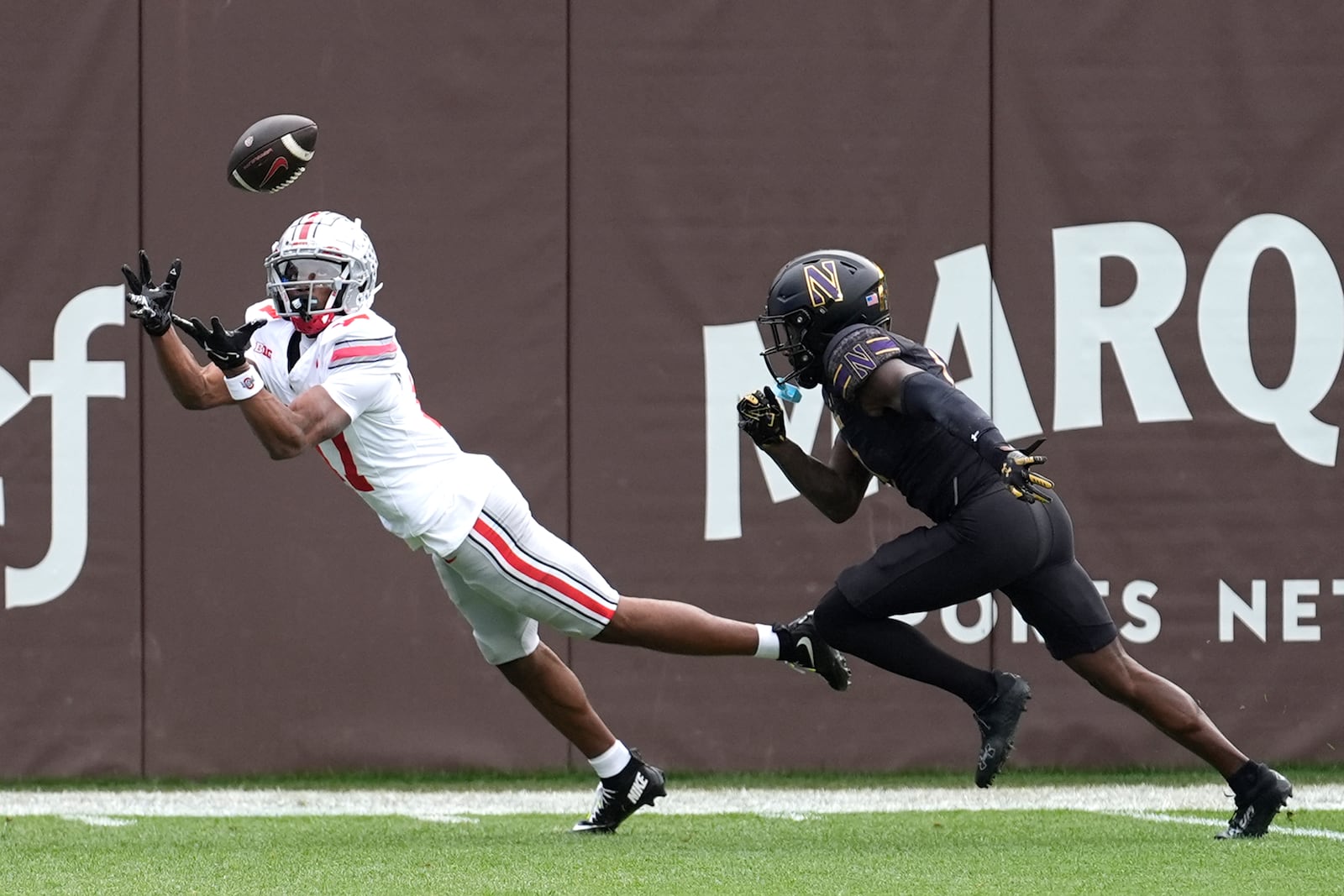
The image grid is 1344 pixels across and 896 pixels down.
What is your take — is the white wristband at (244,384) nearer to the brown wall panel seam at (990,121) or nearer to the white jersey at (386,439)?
the white jersey at (386,439)

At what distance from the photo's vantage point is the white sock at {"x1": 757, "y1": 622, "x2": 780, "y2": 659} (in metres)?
5.54

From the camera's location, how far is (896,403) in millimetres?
5000

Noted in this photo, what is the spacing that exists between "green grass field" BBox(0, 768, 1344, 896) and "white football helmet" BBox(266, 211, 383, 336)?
5.06 ft

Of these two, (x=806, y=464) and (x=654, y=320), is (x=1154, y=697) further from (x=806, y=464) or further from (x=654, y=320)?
(x=654, y=320)

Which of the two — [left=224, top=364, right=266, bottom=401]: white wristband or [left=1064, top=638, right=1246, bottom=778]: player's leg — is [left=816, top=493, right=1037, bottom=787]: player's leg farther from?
[left=224, top=364, right=266, bottom=401]: white wristband

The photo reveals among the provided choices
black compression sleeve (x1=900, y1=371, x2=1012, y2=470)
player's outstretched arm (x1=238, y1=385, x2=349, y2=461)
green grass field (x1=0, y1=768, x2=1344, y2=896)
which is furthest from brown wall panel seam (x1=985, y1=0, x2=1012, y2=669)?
player's outstretched arm (x1=238, y1=385, x2=349, y2=461)

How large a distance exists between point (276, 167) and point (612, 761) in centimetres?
205

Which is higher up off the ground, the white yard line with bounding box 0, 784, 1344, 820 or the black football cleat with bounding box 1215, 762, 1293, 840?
the black football cleat with bounding box 1215, 762, 1293, 840

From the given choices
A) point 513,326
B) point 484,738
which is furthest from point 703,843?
point 513,326

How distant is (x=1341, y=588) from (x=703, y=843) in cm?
329

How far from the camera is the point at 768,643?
18.2ft

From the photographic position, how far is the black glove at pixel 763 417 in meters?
5.31

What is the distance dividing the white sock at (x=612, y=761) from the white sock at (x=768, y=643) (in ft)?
1.77

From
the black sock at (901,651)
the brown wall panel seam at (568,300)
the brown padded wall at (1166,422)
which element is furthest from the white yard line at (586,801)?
the black sock at (901,651)
